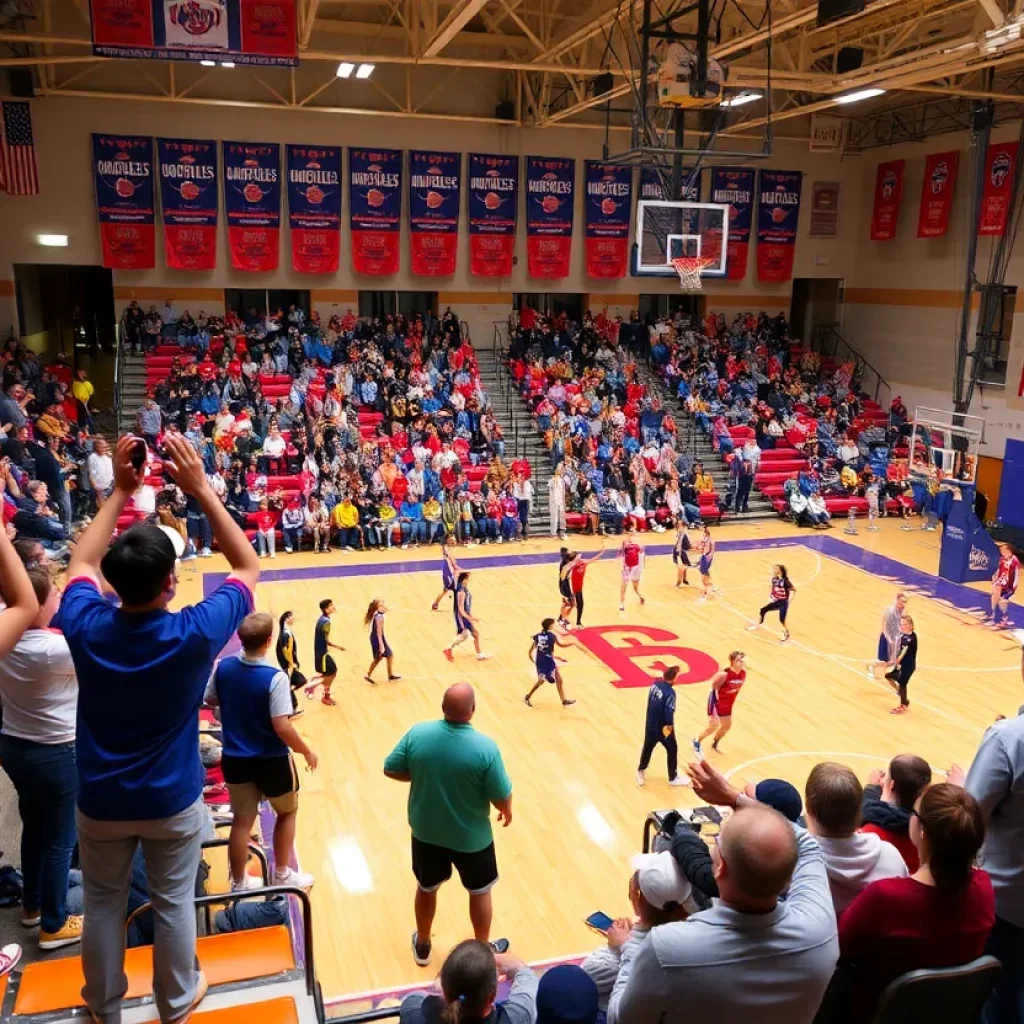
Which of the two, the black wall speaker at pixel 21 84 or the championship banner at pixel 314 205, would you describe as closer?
the black wall speaker at pixel 21 84

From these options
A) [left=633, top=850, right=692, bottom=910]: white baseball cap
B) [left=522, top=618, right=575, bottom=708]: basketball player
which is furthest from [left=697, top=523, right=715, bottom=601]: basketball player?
[left=633, top=850, right=692, bottom=910]: white baseball cap

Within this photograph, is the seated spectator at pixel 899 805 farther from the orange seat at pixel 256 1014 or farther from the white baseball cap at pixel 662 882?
the orange seat at pixel 256 1014

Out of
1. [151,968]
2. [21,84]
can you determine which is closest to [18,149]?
[21,84]

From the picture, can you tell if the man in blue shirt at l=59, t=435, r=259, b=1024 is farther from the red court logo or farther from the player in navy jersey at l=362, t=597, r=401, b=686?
the red court logo

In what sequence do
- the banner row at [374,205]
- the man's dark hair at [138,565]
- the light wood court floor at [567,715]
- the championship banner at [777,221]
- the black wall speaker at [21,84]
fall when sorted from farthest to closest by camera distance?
the championship banner at [777,221], the banner row at [374,205], the black wall speaker at [21,84], the light wood court floor at [567,715], the man's dark hair at [138,565]

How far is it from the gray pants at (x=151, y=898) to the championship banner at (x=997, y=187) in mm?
24433

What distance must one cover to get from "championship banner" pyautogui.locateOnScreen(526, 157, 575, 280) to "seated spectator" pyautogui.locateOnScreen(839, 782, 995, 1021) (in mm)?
24167

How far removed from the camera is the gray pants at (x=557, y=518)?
1989 centimetres

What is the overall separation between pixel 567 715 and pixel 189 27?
9.24 metres

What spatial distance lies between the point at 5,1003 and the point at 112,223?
2196cm

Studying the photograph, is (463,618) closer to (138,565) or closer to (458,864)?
(458,864)

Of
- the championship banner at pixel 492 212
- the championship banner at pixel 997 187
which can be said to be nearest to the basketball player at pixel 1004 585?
the championship banner at pixel 997 187

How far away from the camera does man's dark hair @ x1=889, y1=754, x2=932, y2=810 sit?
4.61 m

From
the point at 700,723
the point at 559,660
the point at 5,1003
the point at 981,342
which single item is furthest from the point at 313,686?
the point at 981,342
